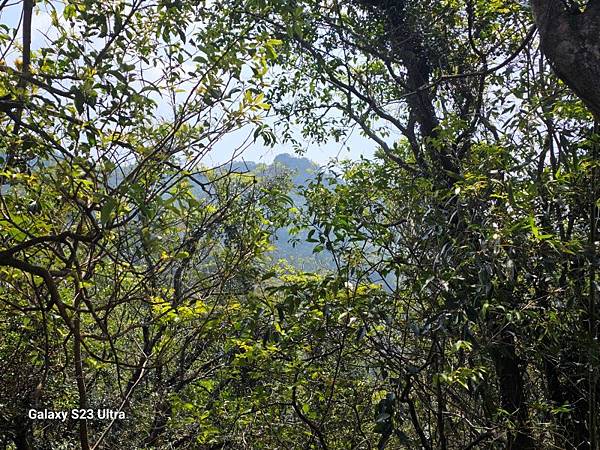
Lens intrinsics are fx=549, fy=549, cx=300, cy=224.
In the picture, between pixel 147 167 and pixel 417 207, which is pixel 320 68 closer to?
pixel 417 207

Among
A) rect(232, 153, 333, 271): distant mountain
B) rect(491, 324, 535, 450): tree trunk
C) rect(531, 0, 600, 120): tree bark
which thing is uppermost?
rect(232, 153, 333, 271): distant mountain

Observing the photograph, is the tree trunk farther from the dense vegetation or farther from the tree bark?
the tree bark

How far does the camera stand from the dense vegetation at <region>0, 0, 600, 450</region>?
6.98ft

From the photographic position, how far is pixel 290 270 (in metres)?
5.24

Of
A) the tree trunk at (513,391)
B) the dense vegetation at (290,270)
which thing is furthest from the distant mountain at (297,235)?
the tree trunk at (513,391)

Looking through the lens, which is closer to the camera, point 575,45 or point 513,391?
point 575,45

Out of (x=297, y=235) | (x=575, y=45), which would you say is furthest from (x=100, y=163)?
(x=297, y=235)

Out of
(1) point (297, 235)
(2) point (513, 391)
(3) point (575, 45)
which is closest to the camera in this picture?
(3) point (575, 45)

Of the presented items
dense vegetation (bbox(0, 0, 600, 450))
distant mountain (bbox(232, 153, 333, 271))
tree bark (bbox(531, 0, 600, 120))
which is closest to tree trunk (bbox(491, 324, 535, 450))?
dense vegetation (bbox(0, 0, 600, 450))

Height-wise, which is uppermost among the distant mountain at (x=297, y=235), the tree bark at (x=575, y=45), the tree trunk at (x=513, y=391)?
the distant mountain at (x=297, y=235)

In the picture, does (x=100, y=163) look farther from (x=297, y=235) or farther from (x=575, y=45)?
(x=297, y=235)

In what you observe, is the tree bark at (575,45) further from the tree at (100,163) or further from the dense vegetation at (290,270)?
the tree at (100,163)

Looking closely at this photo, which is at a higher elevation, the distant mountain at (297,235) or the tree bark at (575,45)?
the distant mountain at (297,235)

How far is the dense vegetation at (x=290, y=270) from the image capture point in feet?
6.98
